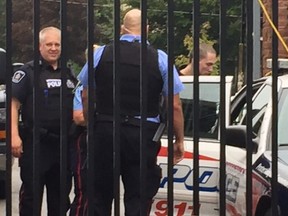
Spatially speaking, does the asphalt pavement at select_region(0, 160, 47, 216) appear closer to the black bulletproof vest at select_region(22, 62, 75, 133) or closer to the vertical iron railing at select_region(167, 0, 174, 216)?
the black bulletproof vest at select_region(22, 62, 75, 133)

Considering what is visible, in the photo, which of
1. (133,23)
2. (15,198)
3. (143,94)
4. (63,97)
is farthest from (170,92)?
(15,198)

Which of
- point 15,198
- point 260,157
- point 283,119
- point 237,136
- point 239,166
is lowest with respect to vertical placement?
point 15,198

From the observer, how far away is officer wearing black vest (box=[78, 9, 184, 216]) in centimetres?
431

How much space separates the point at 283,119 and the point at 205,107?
1.37 meters

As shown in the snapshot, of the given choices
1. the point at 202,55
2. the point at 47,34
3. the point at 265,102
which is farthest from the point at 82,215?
the point at 202,55

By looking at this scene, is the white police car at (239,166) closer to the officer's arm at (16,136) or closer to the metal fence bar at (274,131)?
the metal fence bar at (274,131)

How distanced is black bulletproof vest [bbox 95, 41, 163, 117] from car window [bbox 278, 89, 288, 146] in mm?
1232

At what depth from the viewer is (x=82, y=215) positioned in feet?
16.1

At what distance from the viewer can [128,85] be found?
435 centimetres

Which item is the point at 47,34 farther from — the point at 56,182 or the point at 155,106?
the point at 155,106

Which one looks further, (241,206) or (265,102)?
(265,102)

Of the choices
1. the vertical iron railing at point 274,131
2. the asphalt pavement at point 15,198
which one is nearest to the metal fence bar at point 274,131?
the vertical iron railing at point 274,131

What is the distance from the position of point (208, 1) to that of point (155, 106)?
1373 centimetres

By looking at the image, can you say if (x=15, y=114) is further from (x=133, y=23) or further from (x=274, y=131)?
(x=274, y=131)
